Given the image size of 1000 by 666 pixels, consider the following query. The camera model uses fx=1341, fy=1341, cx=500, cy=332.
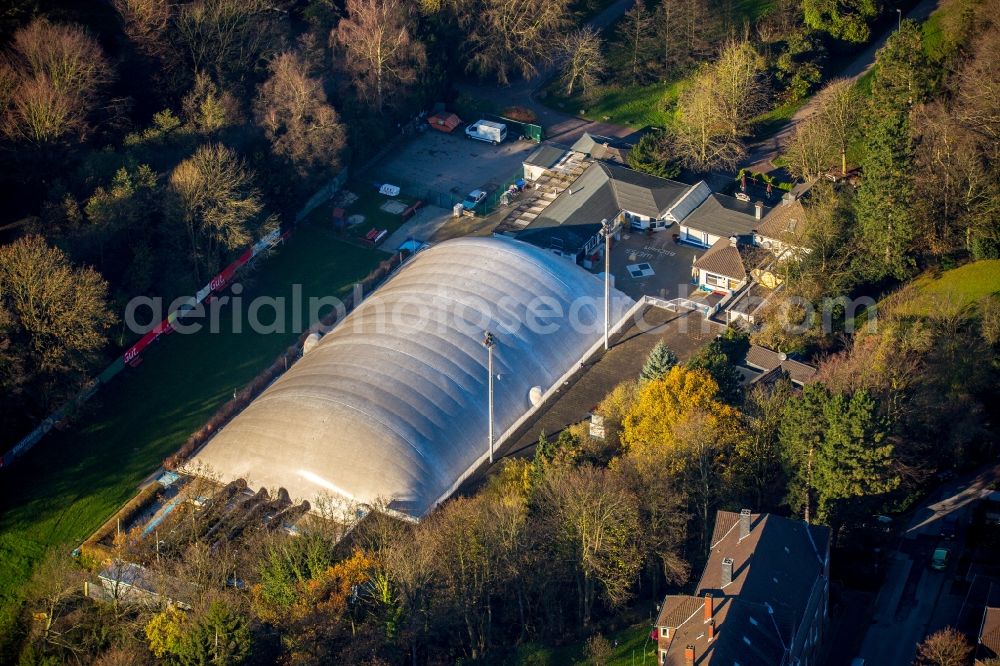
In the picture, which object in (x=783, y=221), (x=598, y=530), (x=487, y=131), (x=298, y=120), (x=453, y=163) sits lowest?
(x=453, y=163)

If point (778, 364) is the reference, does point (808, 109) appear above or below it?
below

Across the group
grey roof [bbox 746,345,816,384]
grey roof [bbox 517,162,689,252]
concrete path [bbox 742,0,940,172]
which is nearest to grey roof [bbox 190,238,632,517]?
grey roof [bbox 517,162,689,252]

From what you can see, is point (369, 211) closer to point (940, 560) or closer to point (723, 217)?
point (723, 217)

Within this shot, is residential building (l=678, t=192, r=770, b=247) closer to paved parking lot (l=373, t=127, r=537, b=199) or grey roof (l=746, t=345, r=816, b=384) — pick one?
grey roof (l=746, t=345, r=816, b=384)

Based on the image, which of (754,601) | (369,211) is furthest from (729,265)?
(754,601)

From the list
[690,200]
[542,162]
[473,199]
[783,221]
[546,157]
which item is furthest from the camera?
[546,157]

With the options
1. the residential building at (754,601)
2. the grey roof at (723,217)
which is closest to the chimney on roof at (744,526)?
the residential building at (754,601)

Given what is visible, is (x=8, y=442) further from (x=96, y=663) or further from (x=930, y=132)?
(x=930, y=132)
